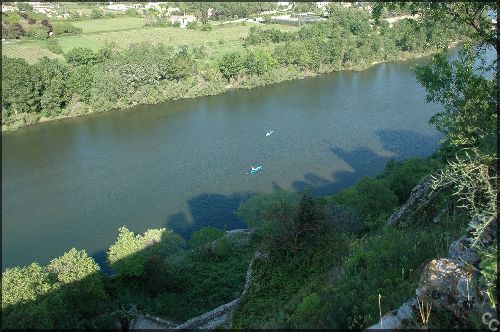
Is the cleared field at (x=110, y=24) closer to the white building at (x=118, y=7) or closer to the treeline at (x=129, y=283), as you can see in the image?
the white building at (x=118, y=7)

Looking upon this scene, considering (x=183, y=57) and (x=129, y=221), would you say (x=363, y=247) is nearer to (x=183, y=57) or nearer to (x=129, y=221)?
(x=129, y=221)

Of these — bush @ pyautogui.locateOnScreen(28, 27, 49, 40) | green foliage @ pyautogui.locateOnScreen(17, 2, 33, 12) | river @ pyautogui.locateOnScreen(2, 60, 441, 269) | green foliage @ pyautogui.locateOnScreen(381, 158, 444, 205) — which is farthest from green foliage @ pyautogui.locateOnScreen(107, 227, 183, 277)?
green foliage @ pyautogui.locateOnScreen(17, 2, 33, 12)

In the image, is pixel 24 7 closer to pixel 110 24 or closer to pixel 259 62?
pixel 110 24

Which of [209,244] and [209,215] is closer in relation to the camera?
[209,244]

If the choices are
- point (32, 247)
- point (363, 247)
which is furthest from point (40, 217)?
point (363, 247)

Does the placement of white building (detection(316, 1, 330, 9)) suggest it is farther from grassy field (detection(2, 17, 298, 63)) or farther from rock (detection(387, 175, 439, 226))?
rock (detection(387, 175, 439, 226))

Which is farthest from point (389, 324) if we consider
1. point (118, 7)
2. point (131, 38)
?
point (118, 7)

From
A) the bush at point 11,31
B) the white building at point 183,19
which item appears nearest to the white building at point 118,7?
the white building at point 183,19
